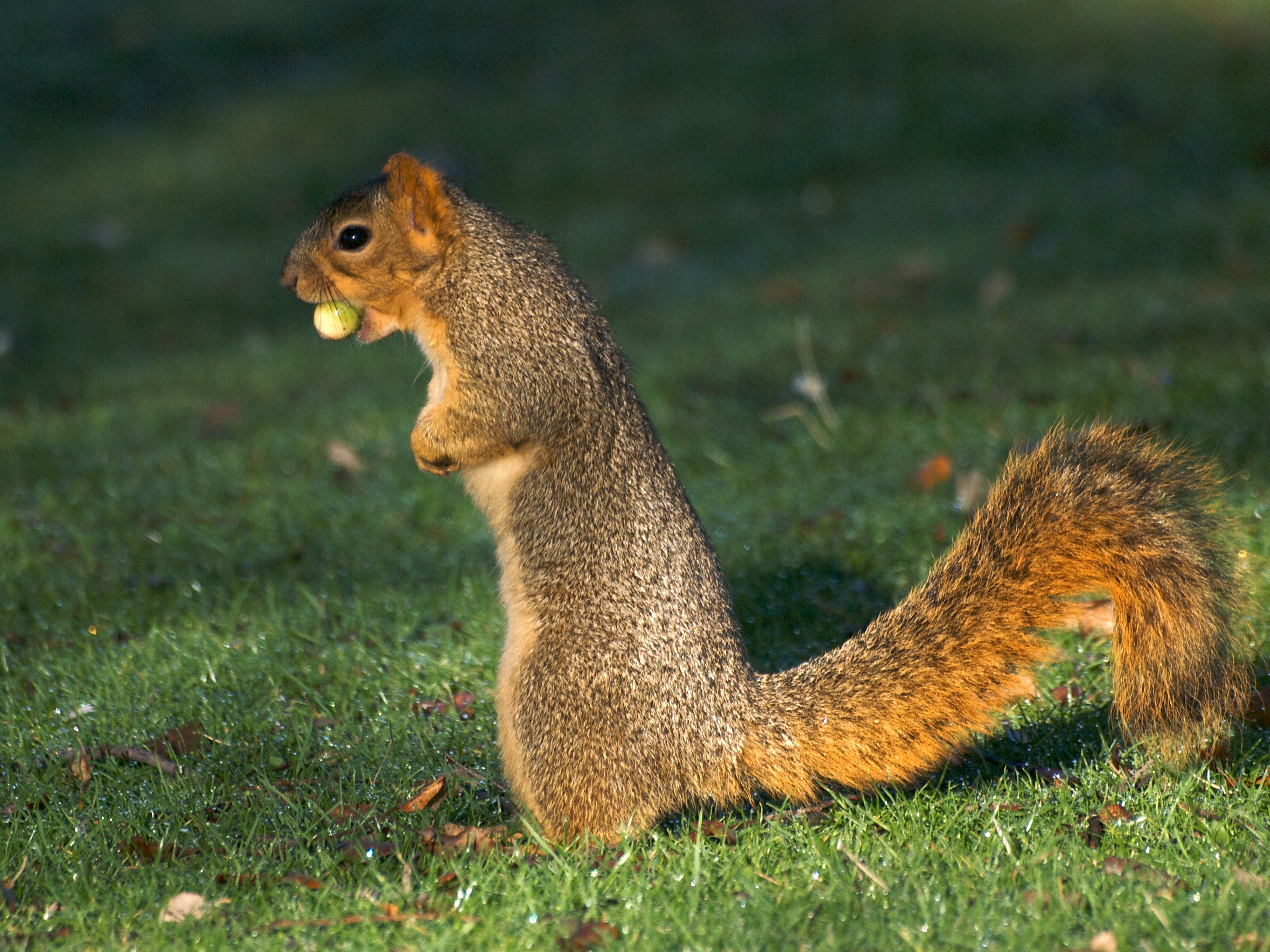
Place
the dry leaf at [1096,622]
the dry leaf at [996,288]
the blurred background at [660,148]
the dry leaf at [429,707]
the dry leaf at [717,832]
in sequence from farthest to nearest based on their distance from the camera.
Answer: the blurred background at [660,148], the dry leaf at [996,288], the dry leaf at [1096,622], the dry leaf at [429,707], the dry leaf at [717,832]

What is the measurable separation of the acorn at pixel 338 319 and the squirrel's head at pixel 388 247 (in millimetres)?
75

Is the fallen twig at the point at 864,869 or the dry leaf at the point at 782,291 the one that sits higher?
the dry leaf at the point at 782,291

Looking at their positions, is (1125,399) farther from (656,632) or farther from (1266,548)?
(656,632)

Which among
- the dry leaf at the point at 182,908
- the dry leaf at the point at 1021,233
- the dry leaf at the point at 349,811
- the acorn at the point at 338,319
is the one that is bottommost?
the dry leaf at the point at 349,811

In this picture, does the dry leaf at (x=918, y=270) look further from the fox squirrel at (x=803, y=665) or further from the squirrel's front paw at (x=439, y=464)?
the squirrel's front paw at (x=439, y=464)

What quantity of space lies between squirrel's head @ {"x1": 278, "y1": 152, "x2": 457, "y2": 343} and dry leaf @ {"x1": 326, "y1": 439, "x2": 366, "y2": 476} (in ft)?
6.55

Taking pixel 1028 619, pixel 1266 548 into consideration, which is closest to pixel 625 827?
pixel 1028 619

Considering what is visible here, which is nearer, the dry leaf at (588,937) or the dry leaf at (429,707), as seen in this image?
the dry leaf at (588,937)

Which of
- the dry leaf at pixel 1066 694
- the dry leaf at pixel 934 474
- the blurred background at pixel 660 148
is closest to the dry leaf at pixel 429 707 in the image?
the dry leaf at pixel 1066 694

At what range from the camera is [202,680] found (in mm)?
3416

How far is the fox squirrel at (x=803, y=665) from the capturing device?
2.52 metres

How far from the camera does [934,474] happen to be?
4.52 meters

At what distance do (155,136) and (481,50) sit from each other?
9.13ft

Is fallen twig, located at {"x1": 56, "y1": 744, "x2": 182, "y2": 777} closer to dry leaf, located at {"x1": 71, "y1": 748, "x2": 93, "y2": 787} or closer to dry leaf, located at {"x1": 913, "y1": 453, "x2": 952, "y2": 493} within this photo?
dry leaf, located at {"x1": 71, "y1": 748, "x2": 93, "y2": 787}
